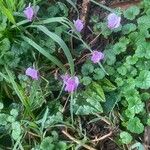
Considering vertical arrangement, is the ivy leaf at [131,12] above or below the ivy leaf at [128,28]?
above

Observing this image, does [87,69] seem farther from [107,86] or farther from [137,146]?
[137,146]

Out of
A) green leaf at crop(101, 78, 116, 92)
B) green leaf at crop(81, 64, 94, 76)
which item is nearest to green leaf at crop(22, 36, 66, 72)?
green leaf at crop(81, 64, 94, 76)

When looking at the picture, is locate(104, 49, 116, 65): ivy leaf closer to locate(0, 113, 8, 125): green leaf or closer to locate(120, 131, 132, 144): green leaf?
locate(120, 131, 132, 144): green leaf

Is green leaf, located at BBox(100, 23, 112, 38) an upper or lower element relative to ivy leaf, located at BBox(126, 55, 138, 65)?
upper

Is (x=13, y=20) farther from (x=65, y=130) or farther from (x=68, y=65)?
(x=65, y=130)

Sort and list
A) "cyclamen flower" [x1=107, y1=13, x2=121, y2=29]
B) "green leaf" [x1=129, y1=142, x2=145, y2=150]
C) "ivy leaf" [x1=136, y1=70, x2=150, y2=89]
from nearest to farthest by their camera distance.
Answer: "green leaf" [x1=129, y1=142, x2=145, y2=150] < "ivy leaf" [x1=136, y1=70, x2=150, y2=89] < "cyclamen flower" [x1=107, y1=13, x2=121, y2=29]

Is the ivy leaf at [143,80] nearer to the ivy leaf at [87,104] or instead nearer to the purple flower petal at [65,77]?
the ivy leaf at [87,104]

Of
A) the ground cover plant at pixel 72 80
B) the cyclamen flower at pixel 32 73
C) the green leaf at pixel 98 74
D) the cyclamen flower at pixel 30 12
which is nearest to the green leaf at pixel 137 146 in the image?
the ground cover plant at pixel 72 80

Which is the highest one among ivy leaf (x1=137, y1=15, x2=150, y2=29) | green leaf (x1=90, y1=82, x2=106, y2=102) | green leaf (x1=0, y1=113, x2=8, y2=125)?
ivy leaf (x1=137, y1=15, x2=150, y2=29)
